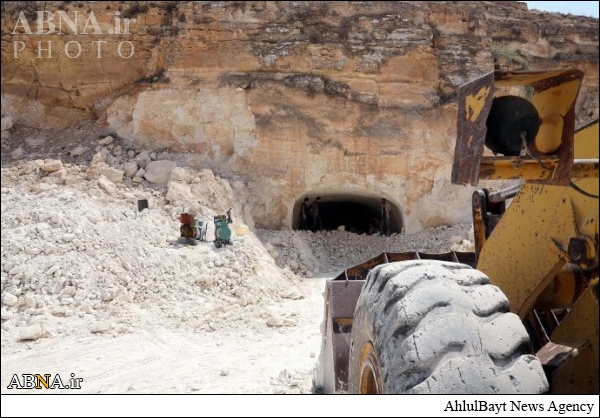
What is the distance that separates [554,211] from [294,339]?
657 centimetres

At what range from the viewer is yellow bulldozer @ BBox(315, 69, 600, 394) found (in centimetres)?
219

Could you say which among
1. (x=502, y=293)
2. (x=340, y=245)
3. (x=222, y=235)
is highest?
(x=502, y=293)

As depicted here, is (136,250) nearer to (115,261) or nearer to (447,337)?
(115,261)

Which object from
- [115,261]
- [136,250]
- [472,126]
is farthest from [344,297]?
[136,250]

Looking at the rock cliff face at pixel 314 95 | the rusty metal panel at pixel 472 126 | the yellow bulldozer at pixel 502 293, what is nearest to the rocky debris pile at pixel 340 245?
the rock cliff face at pixel 314 95

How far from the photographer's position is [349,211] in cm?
1827

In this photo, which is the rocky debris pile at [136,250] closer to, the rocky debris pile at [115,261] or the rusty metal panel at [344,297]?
the rocky debris pile at [115,261]

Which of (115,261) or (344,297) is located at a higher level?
(344,297)

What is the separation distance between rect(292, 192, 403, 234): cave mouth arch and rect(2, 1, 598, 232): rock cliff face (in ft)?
1.78

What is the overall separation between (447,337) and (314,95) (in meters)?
12.6

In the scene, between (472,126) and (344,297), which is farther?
(344,297)

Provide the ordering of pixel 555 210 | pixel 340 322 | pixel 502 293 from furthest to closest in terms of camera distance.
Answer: pixel 340 322
pixel 555 210
pixel 502 293

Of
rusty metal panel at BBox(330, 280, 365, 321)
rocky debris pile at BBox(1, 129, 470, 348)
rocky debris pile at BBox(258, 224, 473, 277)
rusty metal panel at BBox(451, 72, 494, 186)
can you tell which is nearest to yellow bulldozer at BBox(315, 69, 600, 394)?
rusty metal panel at BBox(451, 72, 494, 186)

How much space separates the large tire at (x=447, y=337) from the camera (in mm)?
2143
